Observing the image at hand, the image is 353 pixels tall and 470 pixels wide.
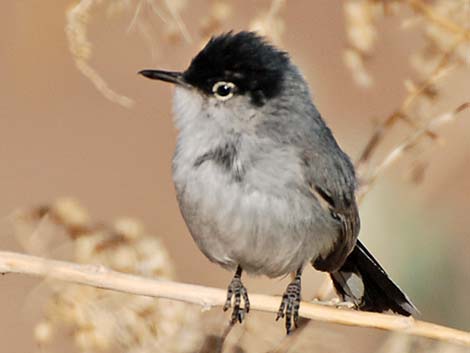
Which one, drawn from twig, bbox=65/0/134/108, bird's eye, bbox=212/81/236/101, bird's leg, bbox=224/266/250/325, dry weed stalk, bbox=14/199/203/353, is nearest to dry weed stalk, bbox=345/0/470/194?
bird's eye, bbox=212/81/236/101

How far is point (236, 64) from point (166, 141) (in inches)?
124

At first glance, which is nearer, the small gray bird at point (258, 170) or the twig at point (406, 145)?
the twig at point (406, 145)

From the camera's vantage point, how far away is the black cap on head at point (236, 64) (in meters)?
4.04

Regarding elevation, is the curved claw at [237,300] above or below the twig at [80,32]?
below

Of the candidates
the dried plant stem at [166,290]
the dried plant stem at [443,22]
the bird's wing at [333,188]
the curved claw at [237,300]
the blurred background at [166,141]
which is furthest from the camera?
the blurred background at [166,141]

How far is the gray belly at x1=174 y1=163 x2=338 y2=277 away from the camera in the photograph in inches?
152

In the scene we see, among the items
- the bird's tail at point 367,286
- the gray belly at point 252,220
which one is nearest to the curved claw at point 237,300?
the gray belly at point 252,220

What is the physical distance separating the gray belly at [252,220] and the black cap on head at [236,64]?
0.35 metres

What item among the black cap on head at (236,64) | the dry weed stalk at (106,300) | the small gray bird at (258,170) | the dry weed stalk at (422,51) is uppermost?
the dry weed stalk at (422,51)

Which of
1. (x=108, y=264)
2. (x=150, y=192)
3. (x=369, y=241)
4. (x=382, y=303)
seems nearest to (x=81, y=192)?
(x=150, y=192)

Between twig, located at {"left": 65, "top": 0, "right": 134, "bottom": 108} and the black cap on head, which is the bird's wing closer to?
the black cap on head

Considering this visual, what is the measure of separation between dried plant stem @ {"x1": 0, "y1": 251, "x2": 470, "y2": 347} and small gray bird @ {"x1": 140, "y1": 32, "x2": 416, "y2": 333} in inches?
14.5

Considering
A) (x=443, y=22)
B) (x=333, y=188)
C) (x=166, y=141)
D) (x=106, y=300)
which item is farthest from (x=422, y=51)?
(x=166, y=141)

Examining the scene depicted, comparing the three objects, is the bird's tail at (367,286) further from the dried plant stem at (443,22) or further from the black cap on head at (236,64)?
the dried plant stem at (443,22)
